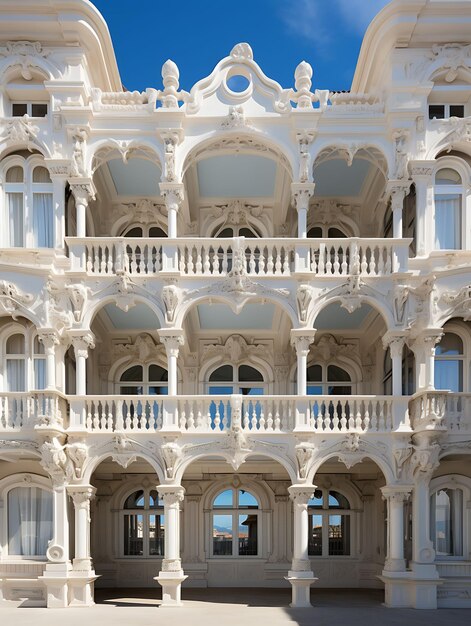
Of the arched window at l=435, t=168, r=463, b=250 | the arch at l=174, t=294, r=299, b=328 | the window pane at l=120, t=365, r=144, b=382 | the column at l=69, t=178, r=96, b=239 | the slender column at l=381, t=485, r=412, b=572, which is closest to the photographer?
the slender column at l=381, t=485, r=412, b=572

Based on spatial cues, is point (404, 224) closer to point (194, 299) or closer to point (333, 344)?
point (333, 344)

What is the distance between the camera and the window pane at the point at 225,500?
23203mm

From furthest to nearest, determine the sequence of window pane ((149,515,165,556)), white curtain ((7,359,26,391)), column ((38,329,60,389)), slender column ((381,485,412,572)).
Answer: window pane ((149,515,165,556)) → white curtain ((7,359,26,391)) → column ((38,329,60,389)) → slender column ((381,485,412,572))

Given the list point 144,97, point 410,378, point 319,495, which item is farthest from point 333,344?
point 144,97

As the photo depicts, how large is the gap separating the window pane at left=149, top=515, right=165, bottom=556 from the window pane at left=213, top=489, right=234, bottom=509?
178 cm

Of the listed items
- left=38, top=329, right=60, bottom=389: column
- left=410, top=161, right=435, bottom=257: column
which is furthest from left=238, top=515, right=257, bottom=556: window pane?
left=410, top=161, right=435, bottom=257: column

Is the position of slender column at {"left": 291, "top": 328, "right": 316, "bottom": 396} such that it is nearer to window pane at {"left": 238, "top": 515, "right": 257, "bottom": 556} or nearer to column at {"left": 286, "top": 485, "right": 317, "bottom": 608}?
column at {"left": 286, "top": 485, "right": 317, "bottom": 608}

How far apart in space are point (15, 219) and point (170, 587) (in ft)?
33.1

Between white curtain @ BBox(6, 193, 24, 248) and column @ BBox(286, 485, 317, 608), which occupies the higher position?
white curtain @ BBox(6, 193, 24, 248)

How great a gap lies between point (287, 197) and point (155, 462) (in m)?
8.62

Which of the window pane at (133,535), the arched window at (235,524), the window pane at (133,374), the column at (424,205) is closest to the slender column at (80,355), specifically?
the window pane at (133,374)

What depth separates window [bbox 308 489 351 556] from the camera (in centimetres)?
2305

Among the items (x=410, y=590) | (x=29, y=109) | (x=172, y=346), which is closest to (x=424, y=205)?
(x=172, y=346)

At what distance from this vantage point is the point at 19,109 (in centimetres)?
2081
